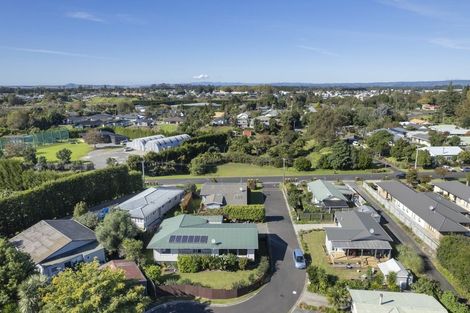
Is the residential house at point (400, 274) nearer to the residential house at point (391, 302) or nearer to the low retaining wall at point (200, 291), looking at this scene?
the residential house at point (391, 302)

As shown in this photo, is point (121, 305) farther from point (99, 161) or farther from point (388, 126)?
point (388, 126)

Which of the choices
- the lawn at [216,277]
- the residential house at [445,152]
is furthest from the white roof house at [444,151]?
the lawn at [216,277]

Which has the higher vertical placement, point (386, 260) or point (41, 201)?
point (41, 201)

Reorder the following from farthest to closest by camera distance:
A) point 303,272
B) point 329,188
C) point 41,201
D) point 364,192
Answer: point 364,192
point 329,188
point 41,201
point 303,272

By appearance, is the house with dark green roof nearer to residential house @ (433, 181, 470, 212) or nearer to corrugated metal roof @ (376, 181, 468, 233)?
corrugated metal roof @ (376, 181, 468, 233)

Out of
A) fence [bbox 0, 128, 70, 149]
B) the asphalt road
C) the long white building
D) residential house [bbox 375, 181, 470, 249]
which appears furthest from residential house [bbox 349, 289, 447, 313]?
fence [bbox 0, 128, 70, 149]

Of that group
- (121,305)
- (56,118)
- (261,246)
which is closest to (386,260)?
(261,246)
